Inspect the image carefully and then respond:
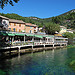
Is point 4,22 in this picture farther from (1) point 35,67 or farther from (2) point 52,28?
(2) point 52,28

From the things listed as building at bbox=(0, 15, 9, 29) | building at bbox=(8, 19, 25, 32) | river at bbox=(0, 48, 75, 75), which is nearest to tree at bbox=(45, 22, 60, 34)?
building at bbox=(8, 19, 25, 32)

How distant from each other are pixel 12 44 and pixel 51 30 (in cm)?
4313

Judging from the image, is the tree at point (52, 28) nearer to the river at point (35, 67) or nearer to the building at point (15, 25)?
the building at point (15, 25)

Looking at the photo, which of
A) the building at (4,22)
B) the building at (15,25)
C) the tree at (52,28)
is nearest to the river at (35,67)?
the building at (4,22)

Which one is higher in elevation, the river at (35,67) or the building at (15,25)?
the building at (15,25)

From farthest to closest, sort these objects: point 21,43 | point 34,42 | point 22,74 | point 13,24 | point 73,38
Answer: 1. point 73,38
2. point 13,24
3. point 34,42
4. point 21,43
5. point 22,74

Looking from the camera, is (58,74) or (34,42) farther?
(34,42)

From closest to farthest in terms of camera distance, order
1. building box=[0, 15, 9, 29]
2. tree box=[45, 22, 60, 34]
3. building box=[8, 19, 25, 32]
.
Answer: building box=[0, 15, 9, 29], building box=[8, 19, 25, 32], tree box=[45, 22, 60, 34]

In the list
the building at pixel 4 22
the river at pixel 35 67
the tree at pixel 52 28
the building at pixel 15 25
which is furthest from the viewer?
the tree at pixel 52 28

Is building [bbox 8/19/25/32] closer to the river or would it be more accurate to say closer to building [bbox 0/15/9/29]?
building [bbox 0/15/9/29]

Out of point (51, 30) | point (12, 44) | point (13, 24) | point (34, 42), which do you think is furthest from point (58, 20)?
point (12, 44)

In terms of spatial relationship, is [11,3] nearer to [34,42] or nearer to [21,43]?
[21,43]

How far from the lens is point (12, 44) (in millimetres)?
24672

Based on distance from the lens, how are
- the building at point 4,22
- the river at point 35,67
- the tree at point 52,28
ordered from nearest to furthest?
the river at point 35,67 < the building at point 4,22 < the tree at point 52,28
